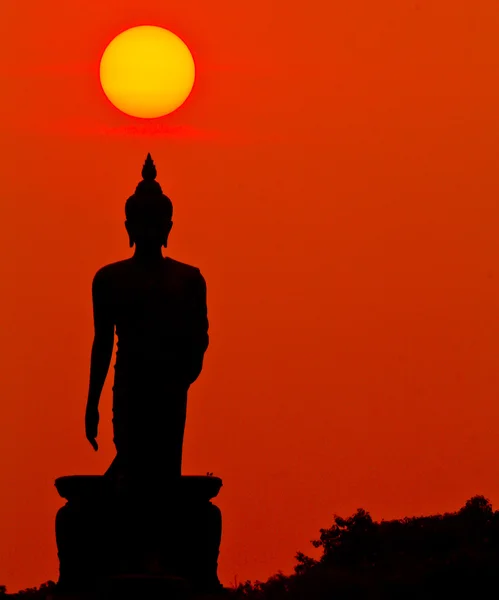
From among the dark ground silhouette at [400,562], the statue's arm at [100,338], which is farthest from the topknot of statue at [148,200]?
the dark ground silhouette at [400,562]

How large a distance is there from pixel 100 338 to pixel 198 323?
2.60 ft

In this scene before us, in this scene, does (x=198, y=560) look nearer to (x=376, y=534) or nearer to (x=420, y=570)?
(x=420, y=570)

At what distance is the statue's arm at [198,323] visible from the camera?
739 inches

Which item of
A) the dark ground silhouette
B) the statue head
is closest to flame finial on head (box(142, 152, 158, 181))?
the statue head

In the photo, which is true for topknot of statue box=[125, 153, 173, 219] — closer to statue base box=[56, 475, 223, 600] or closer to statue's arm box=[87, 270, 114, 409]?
statue's arm box=[87, 270, 114, 409]

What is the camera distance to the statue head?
18.7 metres

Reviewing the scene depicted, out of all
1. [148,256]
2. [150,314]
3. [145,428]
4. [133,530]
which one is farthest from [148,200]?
[133,530]

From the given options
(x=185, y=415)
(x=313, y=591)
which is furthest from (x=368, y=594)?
(x=185, y=415)

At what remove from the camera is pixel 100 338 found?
18.9 meters

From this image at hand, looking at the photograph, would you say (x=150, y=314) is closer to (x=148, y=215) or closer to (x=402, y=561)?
(x=148, y=215)

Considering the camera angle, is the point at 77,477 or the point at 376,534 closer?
the point at 77,477

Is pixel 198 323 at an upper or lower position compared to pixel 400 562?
lower

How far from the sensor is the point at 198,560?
59.9 ft

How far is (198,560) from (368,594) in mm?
20425
